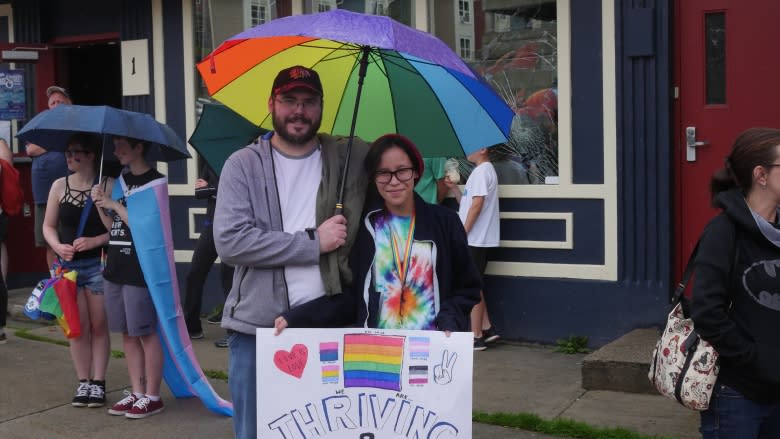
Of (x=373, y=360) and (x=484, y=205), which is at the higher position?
(x=484, y=205)

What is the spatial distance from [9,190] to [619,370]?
211 inches

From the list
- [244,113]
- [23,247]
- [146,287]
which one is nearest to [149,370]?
[146,287]

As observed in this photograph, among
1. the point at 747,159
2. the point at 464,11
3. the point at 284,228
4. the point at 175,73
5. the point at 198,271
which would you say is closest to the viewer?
the point at 747,159

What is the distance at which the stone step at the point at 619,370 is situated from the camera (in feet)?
19.9

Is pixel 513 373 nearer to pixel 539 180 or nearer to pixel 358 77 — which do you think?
pixel 539 180

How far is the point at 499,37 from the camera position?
7648 mm

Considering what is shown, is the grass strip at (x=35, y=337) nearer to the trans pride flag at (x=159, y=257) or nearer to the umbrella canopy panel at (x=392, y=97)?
the trans pride flag at (x=159, y=257)

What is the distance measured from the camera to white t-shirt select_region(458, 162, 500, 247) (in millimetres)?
7238

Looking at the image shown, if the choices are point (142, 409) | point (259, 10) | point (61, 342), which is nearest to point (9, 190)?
point (61, 342)

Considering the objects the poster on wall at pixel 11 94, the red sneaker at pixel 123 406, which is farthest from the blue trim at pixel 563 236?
the poster on wall at pixel 11 94

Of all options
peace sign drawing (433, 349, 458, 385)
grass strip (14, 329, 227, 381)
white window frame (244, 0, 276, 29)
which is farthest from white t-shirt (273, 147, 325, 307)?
white window frame (244, 0, 276, 29)

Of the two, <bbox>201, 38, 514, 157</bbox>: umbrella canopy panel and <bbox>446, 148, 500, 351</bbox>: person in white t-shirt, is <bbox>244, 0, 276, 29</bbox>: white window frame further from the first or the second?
<bbox>201, 38, 514, 157</bbox>: umbrella canopy panel

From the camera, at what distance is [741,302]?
330 centimetres

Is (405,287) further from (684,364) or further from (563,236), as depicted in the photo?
(563,236)
